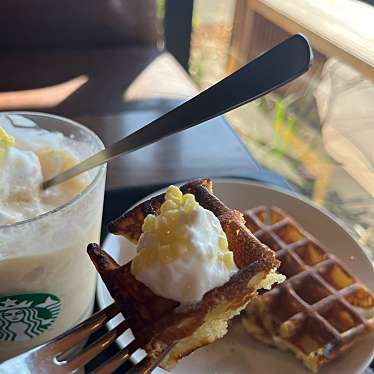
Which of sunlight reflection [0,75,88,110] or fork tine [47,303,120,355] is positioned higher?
sunlight reflection [0,75,88,110]

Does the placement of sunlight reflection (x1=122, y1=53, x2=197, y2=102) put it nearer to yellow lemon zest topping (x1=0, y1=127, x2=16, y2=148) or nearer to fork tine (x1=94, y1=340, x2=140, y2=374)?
yellow lemon zest topping (x1=0, y1=127, x2=16, y2=148)

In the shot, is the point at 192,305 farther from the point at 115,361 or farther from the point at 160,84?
the point at 160,84

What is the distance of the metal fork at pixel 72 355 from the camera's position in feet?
1.26

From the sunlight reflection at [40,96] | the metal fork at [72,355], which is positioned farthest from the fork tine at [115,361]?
the sunlight reflection at [40,96]

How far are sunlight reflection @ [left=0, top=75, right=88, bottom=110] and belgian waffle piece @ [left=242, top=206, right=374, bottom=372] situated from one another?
25.4 inches

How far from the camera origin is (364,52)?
1.16 m

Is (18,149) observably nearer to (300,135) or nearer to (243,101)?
(243,101)

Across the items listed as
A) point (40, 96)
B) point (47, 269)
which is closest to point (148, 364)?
point (47, 269)

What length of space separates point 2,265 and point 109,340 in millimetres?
122

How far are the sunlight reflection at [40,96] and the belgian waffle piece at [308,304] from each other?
646mm

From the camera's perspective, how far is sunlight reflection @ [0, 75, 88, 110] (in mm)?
1213

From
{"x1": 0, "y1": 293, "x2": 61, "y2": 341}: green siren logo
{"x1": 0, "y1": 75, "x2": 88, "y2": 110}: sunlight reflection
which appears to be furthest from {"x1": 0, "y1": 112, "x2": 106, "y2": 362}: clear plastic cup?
{"x1": 0, "y1": 75, "x2": 88, "y2": 110}: sunlight reflection

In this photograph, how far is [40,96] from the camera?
Answer: 4.12 ft

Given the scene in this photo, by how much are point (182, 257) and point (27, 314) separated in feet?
0.69
